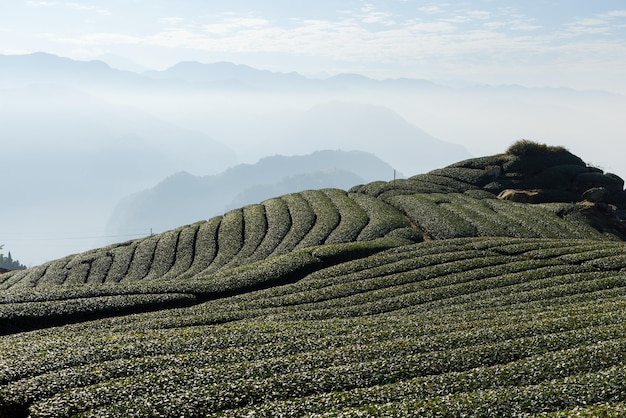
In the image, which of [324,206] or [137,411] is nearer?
[137,411]

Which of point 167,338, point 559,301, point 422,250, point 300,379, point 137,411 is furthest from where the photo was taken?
point 422,250

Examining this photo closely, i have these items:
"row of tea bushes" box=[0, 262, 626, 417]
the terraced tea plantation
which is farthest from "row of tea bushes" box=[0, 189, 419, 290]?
"row of tea bushes" box=[0, 262, 626, 417]

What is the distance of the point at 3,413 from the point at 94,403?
433cm

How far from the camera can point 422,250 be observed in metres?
62.2

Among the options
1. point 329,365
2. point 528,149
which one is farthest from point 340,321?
point 528,149

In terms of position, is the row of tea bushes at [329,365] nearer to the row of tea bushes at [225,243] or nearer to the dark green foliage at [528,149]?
the row of tea bushes at [225,243]

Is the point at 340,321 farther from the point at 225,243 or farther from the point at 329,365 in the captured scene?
the point at 225,243

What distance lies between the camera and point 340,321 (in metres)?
41.6

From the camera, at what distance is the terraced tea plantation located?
1075 inches

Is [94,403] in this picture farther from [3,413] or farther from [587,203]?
[587,203]

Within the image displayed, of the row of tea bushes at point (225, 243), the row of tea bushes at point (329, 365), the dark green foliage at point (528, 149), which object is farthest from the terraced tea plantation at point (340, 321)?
the dark green foliage at point (528, 149)

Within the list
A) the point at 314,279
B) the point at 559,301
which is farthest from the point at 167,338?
the point at 559,301

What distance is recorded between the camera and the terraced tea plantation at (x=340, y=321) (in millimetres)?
27297

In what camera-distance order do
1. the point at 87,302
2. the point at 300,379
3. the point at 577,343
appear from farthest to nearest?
the point at 87,302
the point at 577,343
the point at 300,379
